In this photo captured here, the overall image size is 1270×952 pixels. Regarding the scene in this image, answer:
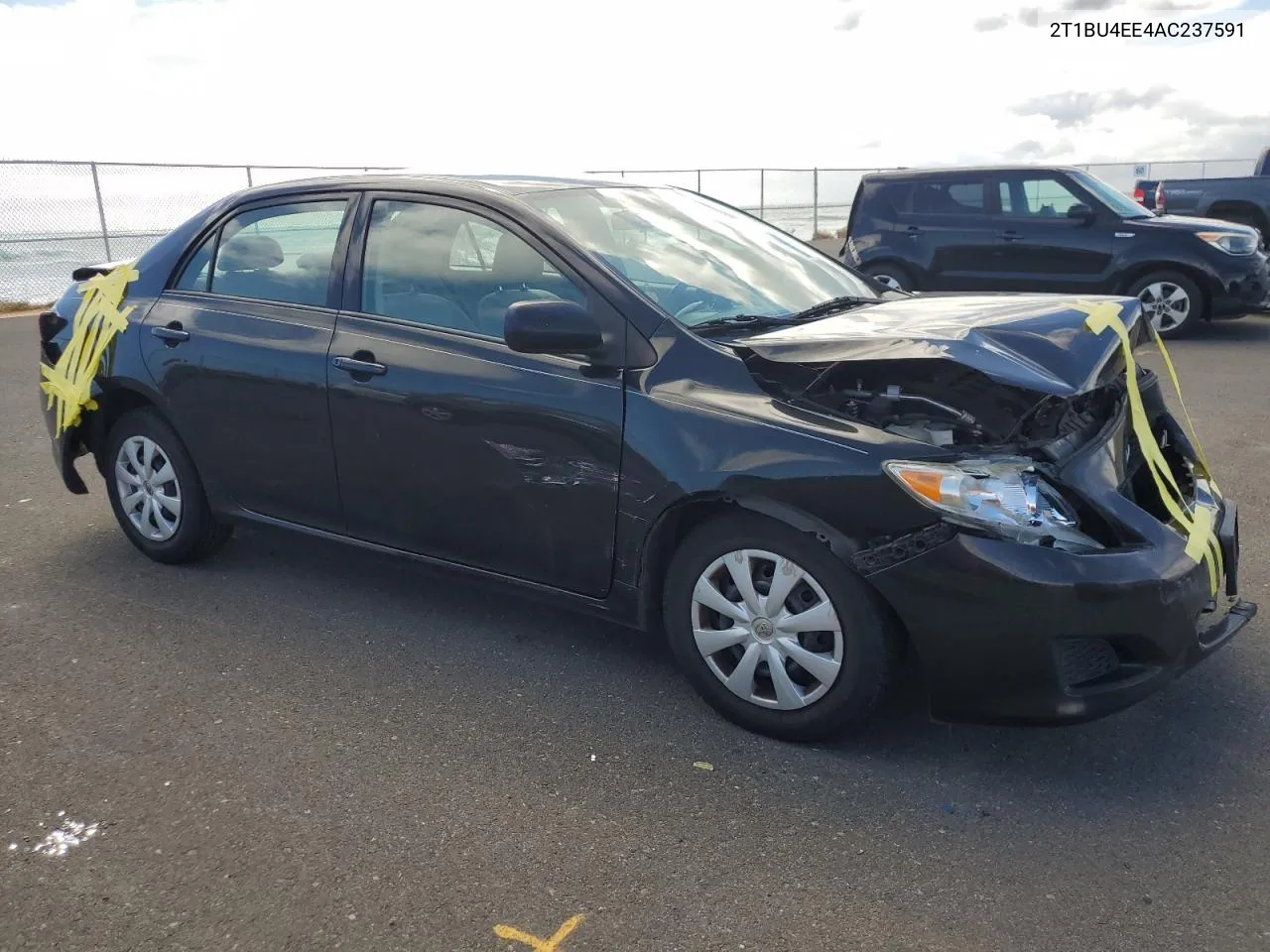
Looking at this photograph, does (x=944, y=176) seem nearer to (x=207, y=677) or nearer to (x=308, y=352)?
(x=308, y=352)

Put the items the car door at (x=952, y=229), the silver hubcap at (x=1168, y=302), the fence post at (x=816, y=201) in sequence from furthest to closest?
the fence post at (x=816, y=201) < the car door at (x=952, y=229) < the silver hubcap at (x=1168, y=302)

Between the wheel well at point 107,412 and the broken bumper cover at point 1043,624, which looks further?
the wheel well at point 107,412

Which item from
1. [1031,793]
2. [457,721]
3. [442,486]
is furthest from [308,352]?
[1031,793]

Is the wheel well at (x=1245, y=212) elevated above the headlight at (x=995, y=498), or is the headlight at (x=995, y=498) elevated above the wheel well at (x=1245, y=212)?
the wheel well at (x=1245, y=212)

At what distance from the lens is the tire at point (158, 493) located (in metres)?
4.82

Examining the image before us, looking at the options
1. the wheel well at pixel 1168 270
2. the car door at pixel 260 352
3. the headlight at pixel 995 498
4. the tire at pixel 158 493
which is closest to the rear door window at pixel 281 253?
the car door at pixel 260 352

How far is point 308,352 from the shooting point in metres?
4.25

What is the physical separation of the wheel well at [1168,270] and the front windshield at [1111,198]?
20.2 inches

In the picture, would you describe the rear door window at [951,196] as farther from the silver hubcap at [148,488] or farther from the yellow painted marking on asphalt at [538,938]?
the yellow painted marking on asphalt at [538,938]

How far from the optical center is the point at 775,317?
3955 millimetres

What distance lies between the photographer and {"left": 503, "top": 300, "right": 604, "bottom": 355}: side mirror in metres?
3.48

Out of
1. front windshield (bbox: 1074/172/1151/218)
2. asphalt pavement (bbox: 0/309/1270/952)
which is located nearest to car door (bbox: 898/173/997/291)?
A: front windshield (bbox: 1074/172/1151/218)

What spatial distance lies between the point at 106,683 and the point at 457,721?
4.20ft

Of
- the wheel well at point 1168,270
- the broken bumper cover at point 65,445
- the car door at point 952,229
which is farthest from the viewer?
the car door at point 952,229
